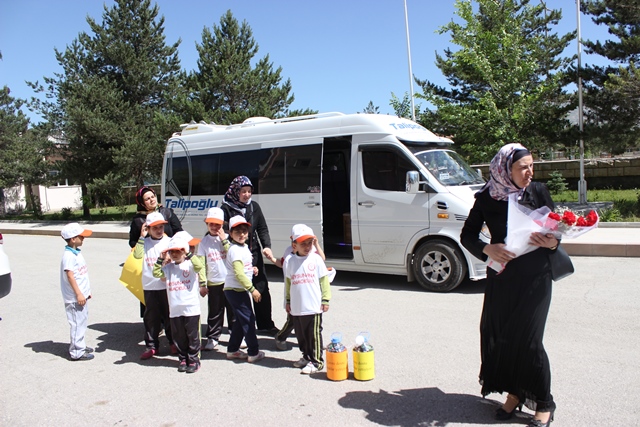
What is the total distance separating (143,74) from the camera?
25.5m

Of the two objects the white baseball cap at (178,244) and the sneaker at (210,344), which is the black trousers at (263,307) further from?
the white baseball cap at (178,244)

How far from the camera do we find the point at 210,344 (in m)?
5.73

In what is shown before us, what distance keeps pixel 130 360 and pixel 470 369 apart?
3425mm

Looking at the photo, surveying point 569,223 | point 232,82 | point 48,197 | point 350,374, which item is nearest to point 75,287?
point 350,374

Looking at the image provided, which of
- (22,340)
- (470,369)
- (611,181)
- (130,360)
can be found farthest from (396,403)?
(611,181)

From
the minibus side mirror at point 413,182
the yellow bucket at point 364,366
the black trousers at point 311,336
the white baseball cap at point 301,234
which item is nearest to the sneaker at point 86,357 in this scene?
the black trousers at point 311,336

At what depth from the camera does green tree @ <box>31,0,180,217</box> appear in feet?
78.6

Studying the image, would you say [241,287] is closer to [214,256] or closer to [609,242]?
[214,256]

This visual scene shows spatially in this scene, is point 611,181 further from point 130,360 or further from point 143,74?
point 130,360

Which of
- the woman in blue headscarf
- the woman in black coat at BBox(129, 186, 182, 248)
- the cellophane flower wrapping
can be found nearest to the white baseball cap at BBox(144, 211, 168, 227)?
the woman in black coat at BBox(129, 186, 182, 248)

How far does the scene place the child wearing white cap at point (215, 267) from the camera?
214 inches

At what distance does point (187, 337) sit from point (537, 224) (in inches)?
135

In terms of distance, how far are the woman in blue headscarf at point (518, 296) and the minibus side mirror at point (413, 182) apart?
14.1ft

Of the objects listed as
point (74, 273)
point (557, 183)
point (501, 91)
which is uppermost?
point (501, 91)
